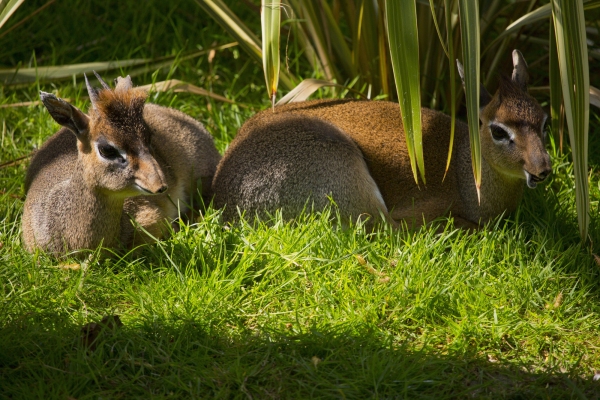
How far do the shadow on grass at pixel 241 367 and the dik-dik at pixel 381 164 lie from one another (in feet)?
3.94

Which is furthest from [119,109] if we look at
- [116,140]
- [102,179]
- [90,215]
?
[90,215]

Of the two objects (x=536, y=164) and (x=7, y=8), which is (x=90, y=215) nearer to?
(x=7, y=8)

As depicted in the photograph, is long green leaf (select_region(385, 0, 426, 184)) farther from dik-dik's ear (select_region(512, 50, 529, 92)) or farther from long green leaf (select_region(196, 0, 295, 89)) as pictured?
long green leaf (select_region(196, 0, 295, 89))

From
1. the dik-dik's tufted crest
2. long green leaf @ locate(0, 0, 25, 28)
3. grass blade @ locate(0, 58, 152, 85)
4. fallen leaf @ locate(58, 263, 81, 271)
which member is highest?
long green leaf @ locate(0, 0, 25, 28)

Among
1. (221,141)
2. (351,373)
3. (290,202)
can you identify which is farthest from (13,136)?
(351,373)

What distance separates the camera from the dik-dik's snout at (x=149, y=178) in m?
4.00

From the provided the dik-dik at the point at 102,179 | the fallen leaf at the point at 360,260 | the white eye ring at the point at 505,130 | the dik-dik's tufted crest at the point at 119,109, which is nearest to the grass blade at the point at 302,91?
the dik-dik at the point at 102,179

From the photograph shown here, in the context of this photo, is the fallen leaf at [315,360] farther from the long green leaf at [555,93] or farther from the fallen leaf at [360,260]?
the long green leaf at [555,93]

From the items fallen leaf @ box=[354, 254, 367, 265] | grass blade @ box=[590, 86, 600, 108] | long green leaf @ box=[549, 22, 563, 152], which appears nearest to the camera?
fallen leaf @ box=[354, 254, 367, 265]

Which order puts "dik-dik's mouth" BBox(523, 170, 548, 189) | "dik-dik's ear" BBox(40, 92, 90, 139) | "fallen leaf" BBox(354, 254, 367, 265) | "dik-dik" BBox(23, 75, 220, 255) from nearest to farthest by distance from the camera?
"dik-dik's ear" BBox(40, 92, 90, 139) < "dik-dik" BBox(23, 75, 220, 255) < "fallen leaf" BBox(354, 254, 367, 265) < "dik-dik's mouth" BBox(523, 170, 548, 189)

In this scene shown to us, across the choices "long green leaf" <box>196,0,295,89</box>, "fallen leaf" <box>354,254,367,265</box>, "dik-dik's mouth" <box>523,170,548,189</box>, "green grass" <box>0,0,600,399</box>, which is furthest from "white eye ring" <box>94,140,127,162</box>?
"dik-dik's mouth" <box>523,170,548,189</box>

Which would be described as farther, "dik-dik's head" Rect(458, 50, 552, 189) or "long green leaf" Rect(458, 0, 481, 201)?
"dik-dik's head" Rect(458, 50, 552, 189)

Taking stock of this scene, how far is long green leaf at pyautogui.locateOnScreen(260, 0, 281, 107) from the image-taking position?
3.74 meters

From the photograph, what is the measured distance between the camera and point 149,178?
4012 mm
